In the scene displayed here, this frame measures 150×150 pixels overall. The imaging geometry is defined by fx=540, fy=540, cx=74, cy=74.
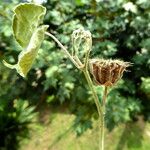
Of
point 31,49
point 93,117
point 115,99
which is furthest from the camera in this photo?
point 93,117

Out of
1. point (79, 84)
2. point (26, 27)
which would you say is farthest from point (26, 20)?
point (79, 84)

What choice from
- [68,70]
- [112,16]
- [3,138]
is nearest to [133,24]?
[112,16]

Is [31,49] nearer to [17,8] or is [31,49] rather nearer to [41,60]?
[17,8]

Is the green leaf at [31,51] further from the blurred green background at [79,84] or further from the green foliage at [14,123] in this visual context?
the green foliage at [14,123]

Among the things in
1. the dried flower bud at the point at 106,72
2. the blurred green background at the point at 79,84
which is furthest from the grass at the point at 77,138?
the dried flower bud at the point at 106,72

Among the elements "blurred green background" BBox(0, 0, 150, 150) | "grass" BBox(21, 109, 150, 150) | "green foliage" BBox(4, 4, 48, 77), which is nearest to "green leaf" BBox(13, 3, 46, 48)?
"green foliage" BBox(4, 4, 48, 77)

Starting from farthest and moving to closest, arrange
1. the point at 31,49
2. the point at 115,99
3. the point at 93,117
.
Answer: the point at 93,117 < the point at 115,99 < the point at 31,49

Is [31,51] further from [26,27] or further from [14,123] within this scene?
[14,123]

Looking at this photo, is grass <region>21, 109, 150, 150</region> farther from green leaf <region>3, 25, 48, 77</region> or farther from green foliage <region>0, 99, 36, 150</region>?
green leaf <region>3, 25, 48, 77</region>
